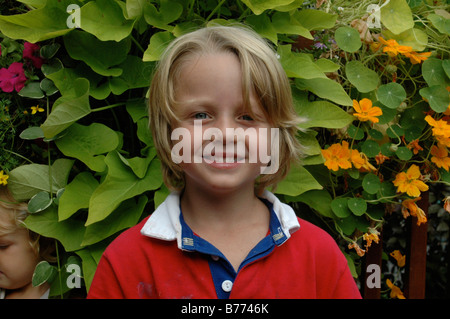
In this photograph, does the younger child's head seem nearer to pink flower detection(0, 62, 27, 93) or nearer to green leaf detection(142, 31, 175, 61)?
pink flower detection(0, 62, 27, 93)

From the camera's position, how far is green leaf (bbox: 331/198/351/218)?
152 cm

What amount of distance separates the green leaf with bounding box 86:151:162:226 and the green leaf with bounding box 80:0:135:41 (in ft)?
1.05

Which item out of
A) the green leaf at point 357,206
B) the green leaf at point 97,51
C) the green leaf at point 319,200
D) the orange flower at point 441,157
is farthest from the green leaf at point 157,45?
the orange flower at point 441,157

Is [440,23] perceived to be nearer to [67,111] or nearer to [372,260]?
[372,260]

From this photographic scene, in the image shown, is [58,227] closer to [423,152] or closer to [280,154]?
[280,154]

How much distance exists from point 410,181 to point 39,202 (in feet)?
3.52

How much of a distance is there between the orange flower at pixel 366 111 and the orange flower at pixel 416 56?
19 cm

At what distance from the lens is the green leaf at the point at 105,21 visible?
1.37m

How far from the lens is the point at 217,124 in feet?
3.21

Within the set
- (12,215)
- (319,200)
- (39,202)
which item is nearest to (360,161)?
(319,200)
